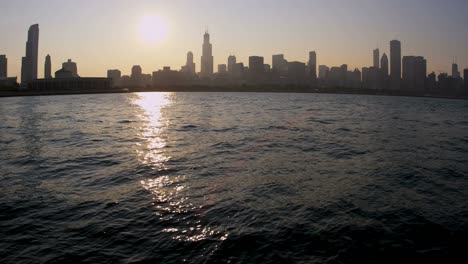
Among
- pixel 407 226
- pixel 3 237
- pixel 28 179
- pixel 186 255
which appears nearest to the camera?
pixel 186 255

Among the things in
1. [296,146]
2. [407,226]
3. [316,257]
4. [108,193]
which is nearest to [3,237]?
[108,193]

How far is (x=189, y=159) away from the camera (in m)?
18.8

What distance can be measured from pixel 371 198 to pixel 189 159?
968cm

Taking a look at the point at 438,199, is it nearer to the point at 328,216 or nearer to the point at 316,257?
the point at 328,216

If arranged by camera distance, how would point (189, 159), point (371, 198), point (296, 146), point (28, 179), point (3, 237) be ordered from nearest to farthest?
point (3, 237) → point (371, 198) → point (28, 179) → point (189, 159) → point (296, 146)

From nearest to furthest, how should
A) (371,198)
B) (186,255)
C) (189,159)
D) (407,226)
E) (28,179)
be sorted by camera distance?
(186,255)
(407,226)
(371,198)
(28,179)
(189,159)

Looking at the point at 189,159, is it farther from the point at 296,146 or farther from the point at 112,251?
the point at 112,251

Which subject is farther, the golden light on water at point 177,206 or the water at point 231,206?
the golden light on water at point 177,206

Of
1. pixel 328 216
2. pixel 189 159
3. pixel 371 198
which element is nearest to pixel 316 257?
pixel 328 216

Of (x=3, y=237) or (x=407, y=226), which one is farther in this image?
(x=407, y=226)

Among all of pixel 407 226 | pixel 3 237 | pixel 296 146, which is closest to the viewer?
pixel 3 237

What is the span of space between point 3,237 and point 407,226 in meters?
10.2

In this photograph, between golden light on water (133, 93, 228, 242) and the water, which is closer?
the water

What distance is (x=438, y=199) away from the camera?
12.3 metres
